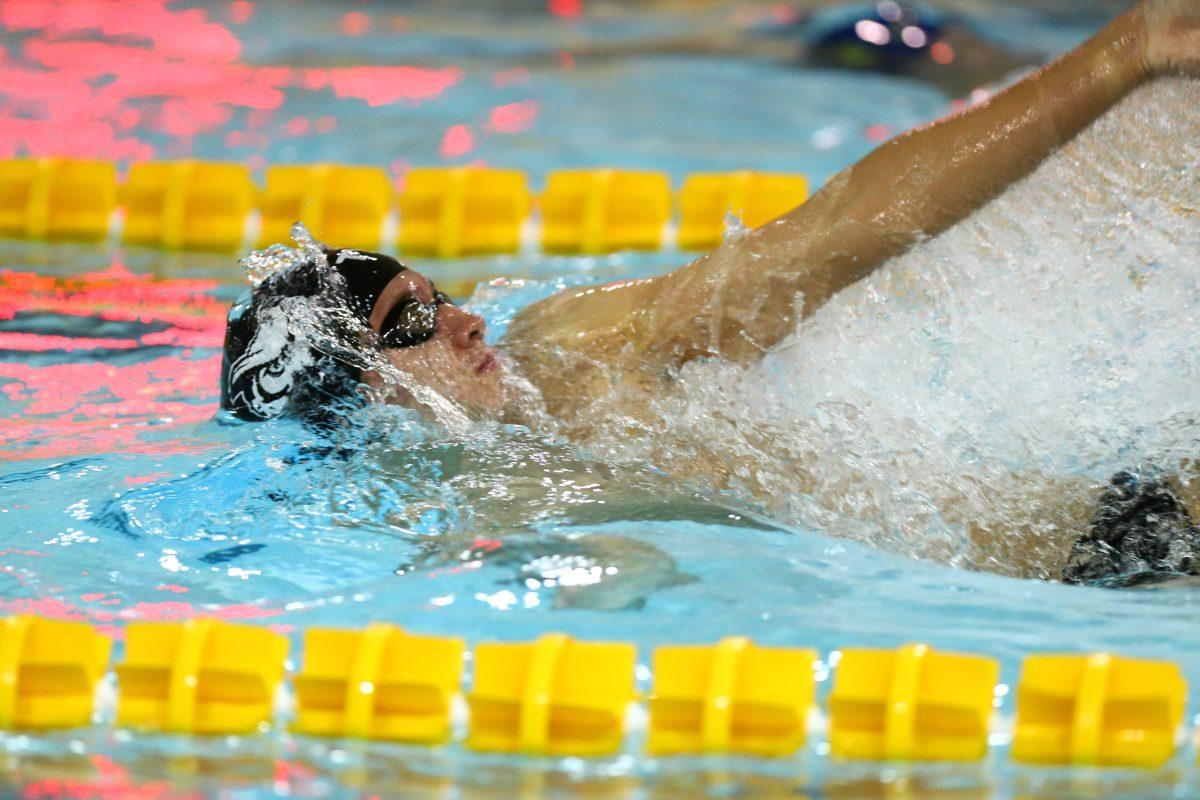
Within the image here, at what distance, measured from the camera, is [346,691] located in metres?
1.92

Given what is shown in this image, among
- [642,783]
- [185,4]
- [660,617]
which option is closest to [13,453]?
[660,617]

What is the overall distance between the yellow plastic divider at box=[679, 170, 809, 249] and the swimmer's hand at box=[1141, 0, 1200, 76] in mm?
2011

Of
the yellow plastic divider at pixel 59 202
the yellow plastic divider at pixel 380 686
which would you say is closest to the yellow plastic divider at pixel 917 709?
the yellow plastic divider at pixel 380 686

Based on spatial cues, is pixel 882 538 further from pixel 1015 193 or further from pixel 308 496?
pixel 308 496

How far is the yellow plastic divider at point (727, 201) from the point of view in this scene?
13.5 ft

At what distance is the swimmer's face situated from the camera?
2471 millimetres

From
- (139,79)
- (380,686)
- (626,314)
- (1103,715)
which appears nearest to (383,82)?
(139,79)

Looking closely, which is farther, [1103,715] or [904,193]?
[904,193]

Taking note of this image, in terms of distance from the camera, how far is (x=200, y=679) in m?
1.96

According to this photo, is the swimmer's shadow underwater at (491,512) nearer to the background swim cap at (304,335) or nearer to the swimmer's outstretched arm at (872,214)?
the background swim cap at (304,335)

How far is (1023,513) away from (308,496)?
116cm

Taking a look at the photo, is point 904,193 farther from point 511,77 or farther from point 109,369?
point 511,77

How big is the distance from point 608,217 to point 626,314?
64.8 inches

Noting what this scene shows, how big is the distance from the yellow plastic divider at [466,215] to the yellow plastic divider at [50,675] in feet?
7.62
